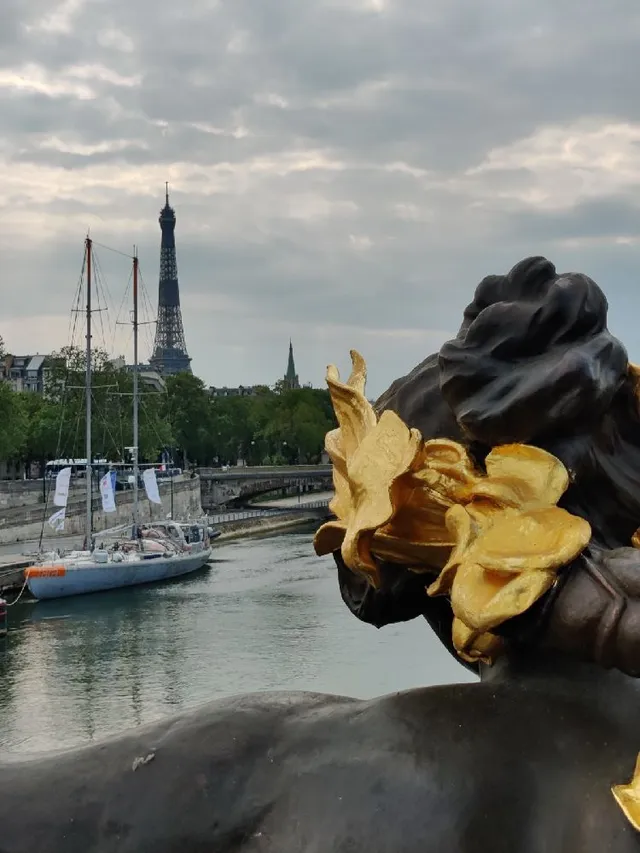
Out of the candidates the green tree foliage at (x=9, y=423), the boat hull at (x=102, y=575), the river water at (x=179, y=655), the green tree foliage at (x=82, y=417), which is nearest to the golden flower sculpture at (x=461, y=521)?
the river water at (x=179, y=655)

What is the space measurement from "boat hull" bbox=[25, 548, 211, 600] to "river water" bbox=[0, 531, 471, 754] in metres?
0.27

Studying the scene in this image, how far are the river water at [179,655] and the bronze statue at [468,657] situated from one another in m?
7.06

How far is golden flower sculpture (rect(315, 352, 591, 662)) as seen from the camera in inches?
39.8

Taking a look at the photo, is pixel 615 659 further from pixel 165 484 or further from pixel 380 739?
pixel 165 484

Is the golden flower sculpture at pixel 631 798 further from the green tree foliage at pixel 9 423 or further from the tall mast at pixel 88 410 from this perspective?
the green tree foliage at pixel 9 423

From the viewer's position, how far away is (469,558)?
106 centimetres

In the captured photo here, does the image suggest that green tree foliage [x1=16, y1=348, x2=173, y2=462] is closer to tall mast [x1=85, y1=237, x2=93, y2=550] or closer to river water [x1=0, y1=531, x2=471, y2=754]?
tall mast [x1=85, y1=237, x2=93, y2=550]

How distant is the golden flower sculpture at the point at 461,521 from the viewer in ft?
3.31

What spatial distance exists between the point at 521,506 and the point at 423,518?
0.13m

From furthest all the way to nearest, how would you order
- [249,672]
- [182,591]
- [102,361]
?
[102,361] → [182,591] → [249,672]

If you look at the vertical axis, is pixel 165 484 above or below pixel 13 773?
below

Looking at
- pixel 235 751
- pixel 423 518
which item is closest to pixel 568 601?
pixel 423 518

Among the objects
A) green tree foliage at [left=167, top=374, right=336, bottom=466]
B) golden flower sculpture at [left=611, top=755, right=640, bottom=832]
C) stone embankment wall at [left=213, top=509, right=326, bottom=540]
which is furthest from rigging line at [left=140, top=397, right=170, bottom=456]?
golden flower sculpture at [left=611, top=755, right=640, bottom=832]

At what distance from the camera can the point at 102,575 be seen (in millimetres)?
18781
